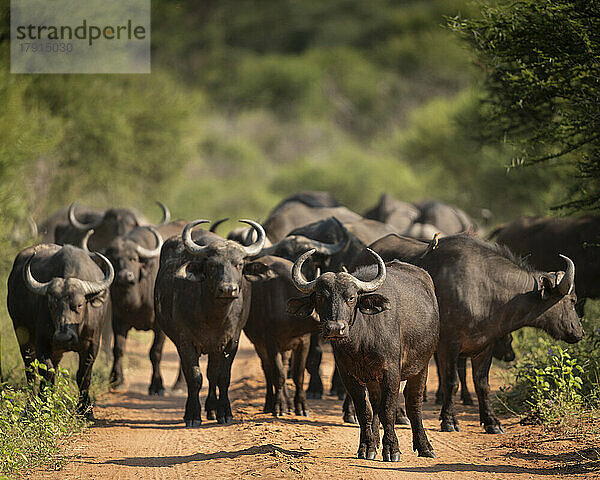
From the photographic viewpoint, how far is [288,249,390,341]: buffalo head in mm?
7277

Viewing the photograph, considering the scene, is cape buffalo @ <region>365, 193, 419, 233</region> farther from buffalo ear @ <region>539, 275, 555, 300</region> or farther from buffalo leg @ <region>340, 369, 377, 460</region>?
buffalo leg @ <region>340, 369, 377, 460</region>

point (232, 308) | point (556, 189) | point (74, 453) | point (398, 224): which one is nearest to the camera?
point (74, 453)

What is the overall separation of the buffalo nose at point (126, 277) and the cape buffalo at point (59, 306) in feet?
6.08

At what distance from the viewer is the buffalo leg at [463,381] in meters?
10.5

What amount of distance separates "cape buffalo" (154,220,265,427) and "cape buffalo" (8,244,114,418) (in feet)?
2.65

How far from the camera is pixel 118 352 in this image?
12922 mm

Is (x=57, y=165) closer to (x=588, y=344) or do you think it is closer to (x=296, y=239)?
(x=296, y=239)

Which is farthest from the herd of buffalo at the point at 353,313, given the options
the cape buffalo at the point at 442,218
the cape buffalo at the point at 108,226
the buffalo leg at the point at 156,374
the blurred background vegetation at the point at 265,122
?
the cape buffalo at the point at 442,218

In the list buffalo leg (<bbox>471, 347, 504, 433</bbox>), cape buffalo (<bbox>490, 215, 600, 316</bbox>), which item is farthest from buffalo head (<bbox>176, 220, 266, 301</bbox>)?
cape buffalo (<bbox>490, 215, 600, 316</bbox>)

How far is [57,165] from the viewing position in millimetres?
24906

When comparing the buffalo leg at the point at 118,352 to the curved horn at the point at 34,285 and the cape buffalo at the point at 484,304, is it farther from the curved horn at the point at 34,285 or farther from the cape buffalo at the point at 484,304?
the cape buffalo at the point at 484,304

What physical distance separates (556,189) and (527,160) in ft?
42.5

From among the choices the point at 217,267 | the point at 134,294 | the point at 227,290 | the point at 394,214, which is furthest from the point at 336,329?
the point at 394,214

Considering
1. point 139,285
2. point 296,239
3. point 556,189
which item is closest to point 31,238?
point 139,285
